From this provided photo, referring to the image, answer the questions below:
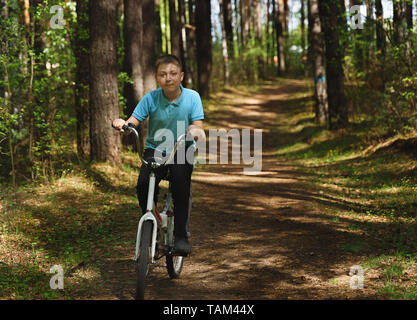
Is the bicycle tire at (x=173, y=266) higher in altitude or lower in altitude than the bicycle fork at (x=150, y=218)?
lower

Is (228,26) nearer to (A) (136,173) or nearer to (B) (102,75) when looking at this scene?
(A) (136,173)

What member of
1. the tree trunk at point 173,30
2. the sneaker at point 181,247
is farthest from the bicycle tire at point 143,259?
the tree trunk at point 173,30

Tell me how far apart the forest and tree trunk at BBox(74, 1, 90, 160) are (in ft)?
0.10

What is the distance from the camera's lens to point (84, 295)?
4668mm

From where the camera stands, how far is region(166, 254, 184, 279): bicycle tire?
497cm

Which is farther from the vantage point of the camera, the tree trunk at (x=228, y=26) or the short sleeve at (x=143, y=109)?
the tree trunk at (x=228, y=26)

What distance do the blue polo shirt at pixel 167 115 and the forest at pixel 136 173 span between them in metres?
1.60

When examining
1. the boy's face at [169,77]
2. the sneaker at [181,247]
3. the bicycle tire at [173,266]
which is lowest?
the bicycle tire at [173,266]

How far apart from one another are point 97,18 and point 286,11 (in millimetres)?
48181

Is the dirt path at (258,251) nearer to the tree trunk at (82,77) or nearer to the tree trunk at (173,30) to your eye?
the tree trunk at (82,77)

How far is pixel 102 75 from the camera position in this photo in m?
9.64

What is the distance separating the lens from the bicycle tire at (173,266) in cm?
497

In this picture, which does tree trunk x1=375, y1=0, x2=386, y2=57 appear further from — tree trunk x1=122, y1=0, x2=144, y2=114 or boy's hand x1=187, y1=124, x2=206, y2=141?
boy's hand x1=187, y1=124, x2=206, y2=141

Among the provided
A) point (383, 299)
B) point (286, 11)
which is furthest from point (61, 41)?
point (286, 11)
